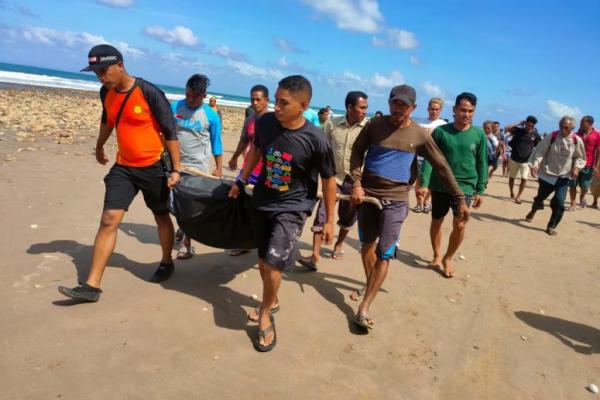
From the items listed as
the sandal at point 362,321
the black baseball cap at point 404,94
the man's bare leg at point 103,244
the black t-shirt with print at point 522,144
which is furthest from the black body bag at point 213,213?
the black t-shirt with print at point 522,144

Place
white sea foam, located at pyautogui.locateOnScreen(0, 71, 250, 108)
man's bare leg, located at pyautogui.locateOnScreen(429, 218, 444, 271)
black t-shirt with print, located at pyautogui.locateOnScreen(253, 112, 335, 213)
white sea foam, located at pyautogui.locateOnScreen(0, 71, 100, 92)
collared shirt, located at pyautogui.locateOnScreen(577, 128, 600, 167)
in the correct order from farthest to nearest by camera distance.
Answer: white sea foam, located at pyautogui.locateOnScreen(0, 71, 250, 108), white sea foam, located at pyautogui.locateOnScreen(0, 71, 100, 92), collared shirt, located at pyautogui.locateOnScreen(577, 128, 600, 167), man's bare leg, located at pyautogui.locateOnScreen(429, 218, 444, 271), black t-shirt with print, located at pyautogui.locateOnScreen(253, 112, 335, 213)

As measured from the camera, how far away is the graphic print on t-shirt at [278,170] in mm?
3246

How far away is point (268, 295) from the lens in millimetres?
3383

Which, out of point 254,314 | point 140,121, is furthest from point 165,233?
point 254,314

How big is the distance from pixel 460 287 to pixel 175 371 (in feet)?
11.5

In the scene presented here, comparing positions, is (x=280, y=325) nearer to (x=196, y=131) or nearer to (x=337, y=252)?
(x=337, y=252)

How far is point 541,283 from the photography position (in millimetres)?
5453

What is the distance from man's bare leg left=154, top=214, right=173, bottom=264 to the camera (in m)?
4.25

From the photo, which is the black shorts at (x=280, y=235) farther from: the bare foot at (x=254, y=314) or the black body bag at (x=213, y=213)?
the bare foot at (x=254, y=314)

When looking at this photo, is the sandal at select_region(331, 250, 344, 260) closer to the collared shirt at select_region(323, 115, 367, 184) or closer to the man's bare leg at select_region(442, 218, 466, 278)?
the collared shirt at select_region(323, 115, 367, 184)

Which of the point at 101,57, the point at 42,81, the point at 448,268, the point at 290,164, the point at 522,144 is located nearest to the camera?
the point at 290,164

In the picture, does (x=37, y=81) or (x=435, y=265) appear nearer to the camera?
(x=435, y=265)

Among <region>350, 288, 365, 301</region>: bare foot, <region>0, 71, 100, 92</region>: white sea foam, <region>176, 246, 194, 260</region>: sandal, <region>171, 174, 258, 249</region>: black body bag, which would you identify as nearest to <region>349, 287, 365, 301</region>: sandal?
<region>350, 288, 365, 301</region>: bare foot

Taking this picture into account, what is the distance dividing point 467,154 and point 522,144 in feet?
22.1
